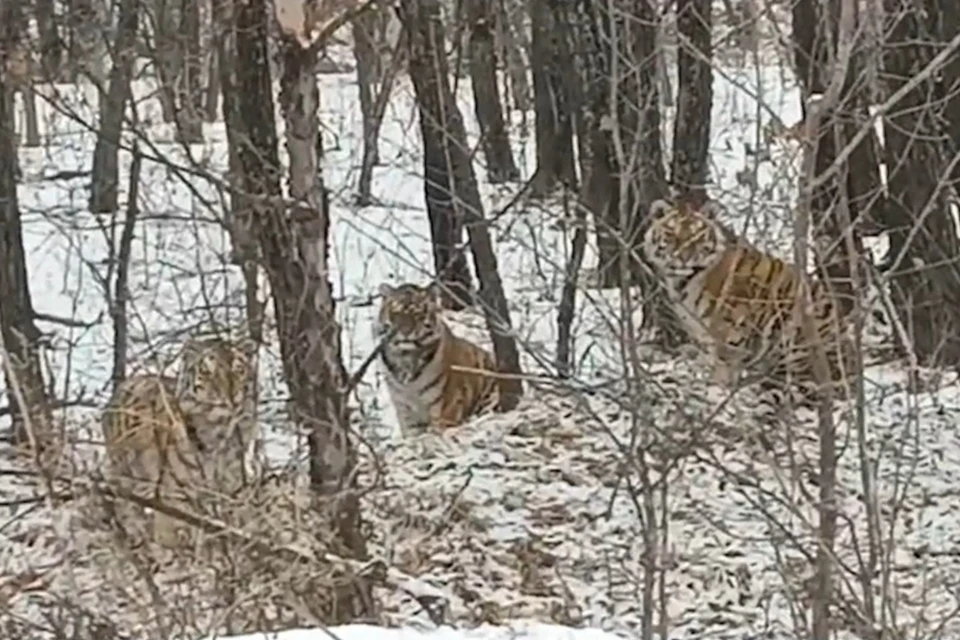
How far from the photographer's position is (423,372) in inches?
A: 355

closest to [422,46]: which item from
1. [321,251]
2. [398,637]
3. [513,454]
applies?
[513,454]

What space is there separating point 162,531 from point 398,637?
2762mm

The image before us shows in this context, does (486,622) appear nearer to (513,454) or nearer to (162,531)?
(162,531)

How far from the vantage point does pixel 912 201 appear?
29.6 feet

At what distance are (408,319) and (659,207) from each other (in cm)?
141

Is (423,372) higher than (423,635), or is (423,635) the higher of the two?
(423,635)

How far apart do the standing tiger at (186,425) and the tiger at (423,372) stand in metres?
1.51

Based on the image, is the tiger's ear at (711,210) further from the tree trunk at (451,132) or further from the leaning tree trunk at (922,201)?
the tree trunk at (451,132)

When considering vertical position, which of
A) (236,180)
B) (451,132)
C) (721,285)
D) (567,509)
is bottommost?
(567,509)

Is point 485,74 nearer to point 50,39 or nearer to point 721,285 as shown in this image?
point 50,39

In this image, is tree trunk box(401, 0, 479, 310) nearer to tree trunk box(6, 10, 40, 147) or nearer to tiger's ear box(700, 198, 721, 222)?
tiger's ear box(700, 198, 721, 222)

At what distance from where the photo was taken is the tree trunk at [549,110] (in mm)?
12258

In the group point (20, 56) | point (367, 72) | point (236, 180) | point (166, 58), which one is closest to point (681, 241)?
point (236, 180)

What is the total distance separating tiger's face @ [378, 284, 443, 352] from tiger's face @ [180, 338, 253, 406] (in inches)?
59.5
